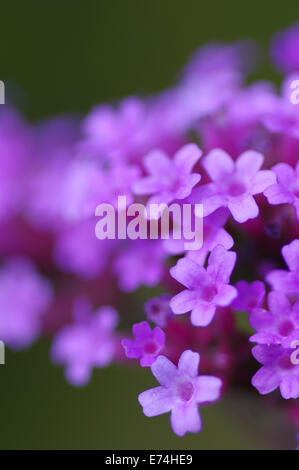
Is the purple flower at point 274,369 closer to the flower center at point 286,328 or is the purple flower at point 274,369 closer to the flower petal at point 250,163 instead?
the flower center at point 286,328

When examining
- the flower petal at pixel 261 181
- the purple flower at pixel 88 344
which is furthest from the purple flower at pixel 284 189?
the purple flower at pixel 88 344

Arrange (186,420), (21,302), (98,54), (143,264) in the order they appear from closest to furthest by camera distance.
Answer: (186,420)
(143,264)
(21,302)
(98,54)

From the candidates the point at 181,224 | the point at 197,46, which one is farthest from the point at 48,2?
the point at 181,224

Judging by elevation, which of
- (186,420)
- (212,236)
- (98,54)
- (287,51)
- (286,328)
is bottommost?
(186,420)

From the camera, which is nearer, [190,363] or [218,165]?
[190,363]

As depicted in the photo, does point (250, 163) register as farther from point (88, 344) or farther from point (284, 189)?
point (88, 344)

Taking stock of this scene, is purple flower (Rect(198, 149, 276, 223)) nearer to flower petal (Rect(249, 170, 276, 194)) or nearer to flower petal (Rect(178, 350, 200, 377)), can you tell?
flower petal (Rect(249, 170, 276, 194))

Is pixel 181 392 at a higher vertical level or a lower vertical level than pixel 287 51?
lower

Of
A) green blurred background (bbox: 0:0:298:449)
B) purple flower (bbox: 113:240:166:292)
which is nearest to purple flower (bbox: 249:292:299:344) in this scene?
purple flower (bbox: 113:240:166:292)

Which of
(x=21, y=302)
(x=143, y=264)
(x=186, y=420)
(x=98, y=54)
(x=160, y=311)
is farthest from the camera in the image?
(x=98, y=54)

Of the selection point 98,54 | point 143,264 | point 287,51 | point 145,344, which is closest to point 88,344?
point 143,264
